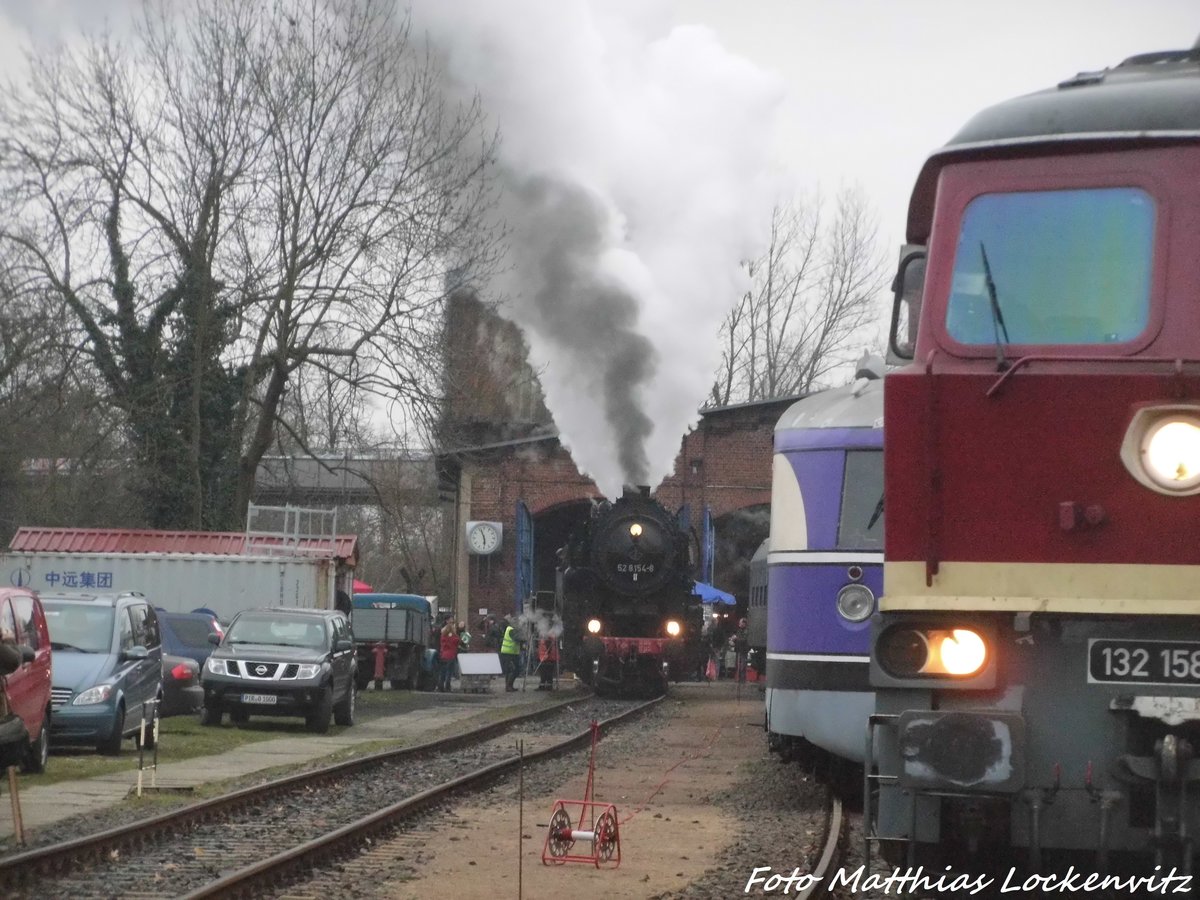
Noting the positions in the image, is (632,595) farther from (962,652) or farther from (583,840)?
(962,652)

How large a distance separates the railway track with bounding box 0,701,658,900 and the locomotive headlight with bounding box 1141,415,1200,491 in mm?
5174

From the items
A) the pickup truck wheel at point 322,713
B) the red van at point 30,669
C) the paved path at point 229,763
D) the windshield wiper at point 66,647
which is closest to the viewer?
the paved path at point 229,763

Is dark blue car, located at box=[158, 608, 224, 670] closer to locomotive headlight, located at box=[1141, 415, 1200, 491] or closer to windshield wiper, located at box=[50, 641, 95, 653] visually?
windshield wiper, located at box=[50, 641, 95, 653]

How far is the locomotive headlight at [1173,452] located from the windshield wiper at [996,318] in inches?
21.1

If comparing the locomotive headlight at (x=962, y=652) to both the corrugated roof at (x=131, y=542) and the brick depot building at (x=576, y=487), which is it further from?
the brick depot building at (x=576, y=487)

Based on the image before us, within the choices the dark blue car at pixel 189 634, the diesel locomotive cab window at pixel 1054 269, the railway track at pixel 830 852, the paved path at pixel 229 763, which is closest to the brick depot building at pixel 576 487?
the paved path at pixel 229 763

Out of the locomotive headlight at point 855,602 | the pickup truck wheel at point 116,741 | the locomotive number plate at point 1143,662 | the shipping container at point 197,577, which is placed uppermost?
the shipping container at point 197,577

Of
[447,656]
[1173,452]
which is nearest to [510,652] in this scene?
[447,656]

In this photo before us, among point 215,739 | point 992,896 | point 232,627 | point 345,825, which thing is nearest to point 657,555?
point 232,627

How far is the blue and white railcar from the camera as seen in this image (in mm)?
10203

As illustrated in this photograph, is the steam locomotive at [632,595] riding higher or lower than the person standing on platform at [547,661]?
higher

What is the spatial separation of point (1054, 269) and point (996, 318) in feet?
0.87

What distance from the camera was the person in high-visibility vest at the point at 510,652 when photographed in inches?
1325

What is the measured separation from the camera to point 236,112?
1162 inches
